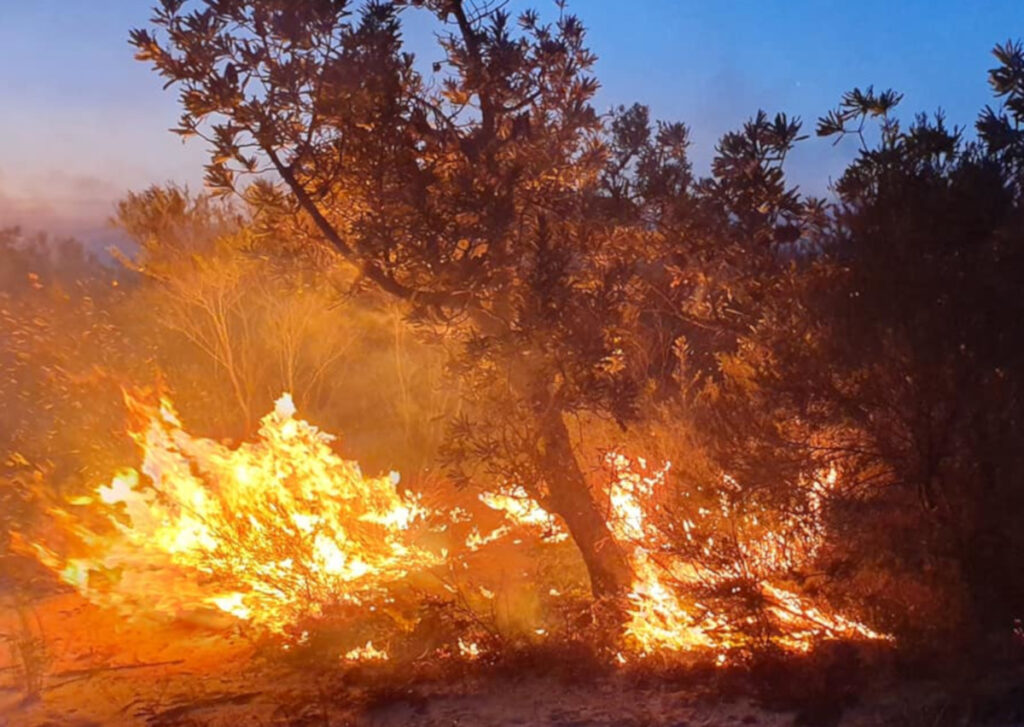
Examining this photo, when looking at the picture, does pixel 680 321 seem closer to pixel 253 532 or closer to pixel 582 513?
pixel 582 513

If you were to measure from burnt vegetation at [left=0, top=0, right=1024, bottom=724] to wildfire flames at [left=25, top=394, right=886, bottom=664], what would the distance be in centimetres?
17

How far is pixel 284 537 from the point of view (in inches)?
324

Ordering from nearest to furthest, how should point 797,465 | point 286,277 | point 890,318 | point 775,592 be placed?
point 890,318 < point 797,465 < point 775,592 < point 286,277

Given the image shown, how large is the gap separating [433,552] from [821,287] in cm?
520

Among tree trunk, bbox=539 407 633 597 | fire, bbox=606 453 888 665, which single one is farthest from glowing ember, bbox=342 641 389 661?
fire, bbox=606 453 888 665

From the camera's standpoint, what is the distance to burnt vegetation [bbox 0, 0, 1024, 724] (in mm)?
5590

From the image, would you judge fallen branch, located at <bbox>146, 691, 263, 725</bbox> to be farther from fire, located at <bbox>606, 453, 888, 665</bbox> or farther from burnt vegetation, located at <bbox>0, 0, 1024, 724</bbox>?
fire, located at <bbox>606, 453, 888, 665</bbox>

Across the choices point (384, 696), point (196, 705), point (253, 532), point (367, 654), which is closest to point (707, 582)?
point (384, 696)

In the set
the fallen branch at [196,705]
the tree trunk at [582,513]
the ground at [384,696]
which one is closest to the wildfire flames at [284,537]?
the tree trunk at [582,513]

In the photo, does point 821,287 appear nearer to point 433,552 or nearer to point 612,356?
point 612,356

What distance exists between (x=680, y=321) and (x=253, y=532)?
4.24 metres

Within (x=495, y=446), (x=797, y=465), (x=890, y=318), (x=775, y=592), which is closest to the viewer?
(x=890, y=318)

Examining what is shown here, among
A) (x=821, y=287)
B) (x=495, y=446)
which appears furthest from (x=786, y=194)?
(x=495, y=446)

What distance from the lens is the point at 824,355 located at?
5.71 m
